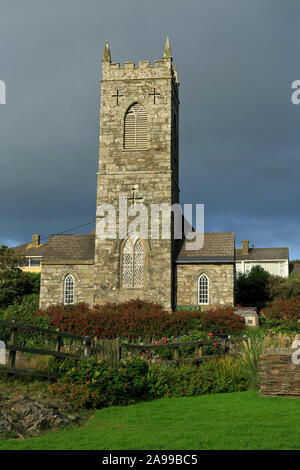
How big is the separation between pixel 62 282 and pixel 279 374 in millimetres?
22324

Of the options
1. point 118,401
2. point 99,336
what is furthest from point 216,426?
point 99,336

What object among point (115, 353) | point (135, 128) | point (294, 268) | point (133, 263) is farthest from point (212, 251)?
point (294, 268)

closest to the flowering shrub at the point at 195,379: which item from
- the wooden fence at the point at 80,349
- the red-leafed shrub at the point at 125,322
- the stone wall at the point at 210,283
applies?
the wooden fence at the point at 80,349

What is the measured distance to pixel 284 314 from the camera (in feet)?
96.6

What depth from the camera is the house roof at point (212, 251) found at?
3103 cm

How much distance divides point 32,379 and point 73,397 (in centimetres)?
142

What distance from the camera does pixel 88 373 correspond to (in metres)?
11.9

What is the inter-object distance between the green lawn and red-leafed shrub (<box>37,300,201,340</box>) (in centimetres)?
1328

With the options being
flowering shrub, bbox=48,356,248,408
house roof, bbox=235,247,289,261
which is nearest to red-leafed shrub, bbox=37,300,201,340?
flowering shrub, bbox=48,356,248,408

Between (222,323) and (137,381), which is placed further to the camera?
(222,323)

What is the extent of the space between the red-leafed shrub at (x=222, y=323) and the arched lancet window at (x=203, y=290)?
3780mm

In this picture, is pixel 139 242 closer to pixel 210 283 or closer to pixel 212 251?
pixel 212 251

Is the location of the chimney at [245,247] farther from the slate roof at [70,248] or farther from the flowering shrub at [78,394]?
the flowering shrub at [78,394]
